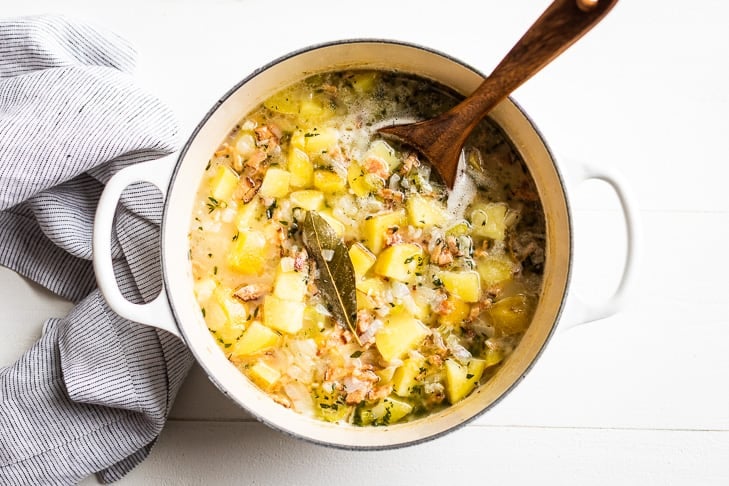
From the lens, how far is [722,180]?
2188mm

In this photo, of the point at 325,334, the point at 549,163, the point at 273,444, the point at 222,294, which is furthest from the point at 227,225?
the point at 549,163

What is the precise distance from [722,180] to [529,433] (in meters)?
0.98

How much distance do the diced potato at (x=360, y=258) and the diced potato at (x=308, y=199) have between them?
0.15 metres

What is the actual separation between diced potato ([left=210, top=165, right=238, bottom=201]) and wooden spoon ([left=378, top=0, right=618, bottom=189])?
0.42m

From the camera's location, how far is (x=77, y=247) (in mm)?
2027

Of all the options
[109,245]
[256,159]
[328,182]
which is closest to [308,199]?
[328,182]

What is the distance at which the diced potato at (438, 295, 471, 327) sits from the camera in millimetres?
1908

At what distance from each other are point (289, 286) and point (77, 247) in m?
0.64

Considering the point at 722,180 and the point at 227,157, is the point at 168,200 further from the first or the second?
the point at 722,180

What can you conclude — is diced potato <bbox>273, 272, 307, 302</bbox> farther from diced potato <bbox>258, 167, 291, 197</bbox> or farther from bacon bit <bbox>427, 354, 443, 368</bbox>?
bacon bit <bbox>427, 354, 443, 368</bbox>

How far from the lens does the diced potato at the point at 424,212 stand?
1909mm

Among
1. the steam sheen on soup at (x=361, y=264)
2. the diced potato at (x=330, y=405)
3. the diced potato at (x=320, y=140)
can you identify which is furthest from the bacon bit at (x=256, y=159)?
the diced potato at (x=330, y=405)

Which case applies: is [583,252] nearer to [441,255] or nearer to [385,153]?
[441,255]

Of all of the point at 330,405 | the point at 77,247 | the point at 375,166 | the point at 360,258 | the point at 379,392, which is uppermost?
the point at 375,166
